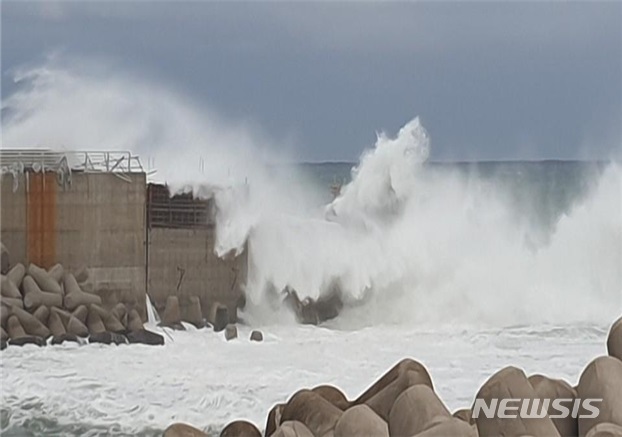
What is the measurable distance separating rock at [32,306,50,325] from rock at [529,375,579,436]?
5.21m

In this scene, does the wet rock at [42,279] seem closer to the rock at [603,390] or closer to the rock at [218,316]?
the rock at [218,316]

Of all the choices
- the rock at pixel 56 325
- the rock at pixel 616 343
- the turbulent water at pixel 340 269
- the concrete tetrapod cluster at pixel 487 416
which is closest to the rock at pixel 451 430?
the concrete tetrapod cluster at pixel 487 416

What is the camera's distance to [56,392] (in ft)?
23.5

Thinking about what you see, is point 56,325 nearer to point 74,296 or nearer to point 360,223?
point 74,296

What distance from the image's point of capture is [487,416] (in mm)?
2174

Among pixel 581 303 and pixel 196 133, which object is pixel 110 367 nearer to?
pixel 196 133

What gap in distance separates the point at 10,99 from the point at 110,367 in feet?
8.48

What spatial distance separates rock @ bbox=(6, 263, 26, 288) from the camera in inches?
291

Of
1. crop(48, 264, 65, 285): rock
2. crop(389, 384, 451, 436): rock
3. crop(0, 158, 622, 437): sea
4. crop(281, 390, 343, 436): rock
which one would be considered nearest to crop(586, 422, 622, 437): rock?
crop(389, 384, 451, 436): rock

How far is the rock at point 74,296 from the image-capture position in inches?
290

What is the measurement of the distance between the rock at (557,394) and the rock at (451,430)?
21 cm

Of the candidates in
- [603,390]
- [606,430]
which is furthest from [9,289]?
[606,430]

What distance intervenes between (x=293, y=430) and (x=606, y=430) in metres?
0.56

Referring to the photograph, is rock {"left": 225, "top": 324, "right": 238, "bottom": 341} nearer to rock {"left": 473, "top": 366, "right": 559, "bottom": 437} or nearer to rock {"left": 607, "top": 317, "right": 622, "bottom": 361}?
rock {"left": 607, "top": 317, "right": 622, "bottom": 361}
